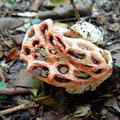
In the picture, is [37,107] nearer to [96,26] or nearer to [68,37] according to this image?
[68,37]

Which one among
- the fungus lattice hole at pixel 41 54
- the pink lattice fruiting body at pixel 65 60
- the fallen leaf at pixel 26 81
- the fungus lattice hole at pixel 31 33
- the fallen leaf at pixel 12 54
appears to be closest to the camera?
the pink lattice fruiting body at pixel 65 60

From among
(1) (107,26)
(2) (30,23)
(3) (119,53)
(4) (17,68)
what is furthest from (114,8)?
(4) (17,68)

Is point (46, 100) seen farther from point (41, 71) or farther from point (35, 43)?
point (35, 43)

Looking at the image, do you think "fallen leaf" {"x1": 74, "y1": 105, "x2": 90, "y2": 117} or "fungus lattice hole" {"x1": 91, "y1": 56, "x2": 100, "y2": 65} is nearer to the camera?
"fungus lattice hole" {"x1": 91, "y1": 56, "x2": 100, "y2": 65}

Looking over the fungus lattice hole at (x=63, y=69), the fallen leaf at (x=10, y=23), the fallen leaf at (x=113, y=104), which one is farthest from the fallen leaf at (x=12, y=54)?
the fallen leaf at (x=113, y=104)

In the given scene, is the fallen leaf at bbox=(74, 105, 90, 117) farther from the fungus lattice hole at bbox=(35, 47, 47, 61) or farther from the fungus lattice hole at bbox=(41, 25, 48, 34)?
the fungus lattice hole at bbox=(41, 25, 48, 34)

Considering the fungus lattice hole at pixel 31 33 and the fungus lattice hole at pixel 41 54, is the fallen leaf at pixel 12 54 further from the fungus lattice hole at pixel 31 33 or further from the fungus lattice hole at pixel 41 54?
the fungus lattice hole at pixel 41 54

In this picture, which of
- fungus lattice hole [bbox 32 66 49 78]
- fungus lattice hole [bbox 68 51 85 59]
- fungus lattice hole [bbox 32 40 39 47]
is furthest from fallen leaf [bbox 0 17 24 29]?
fungus lattice hole [bbox 68 51 85 59]

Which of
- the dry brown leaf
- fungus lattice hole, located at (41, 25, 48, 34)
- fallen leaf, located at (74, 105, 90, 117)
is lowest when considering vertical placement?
fallen leaf, located at (74, 105, 90, 117)
